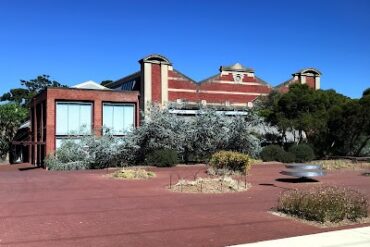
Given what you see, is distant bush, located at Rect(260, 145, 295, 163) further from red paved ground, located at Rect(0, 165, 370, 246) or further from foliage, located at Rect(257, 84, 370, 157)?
red paved ground, located at Rect(0, 165, 370, 246)

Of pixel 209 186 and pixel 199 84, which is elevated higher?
pixel 199 84

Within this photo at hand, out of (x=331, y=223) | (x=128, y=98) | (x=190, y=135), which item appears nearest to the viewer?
(x=331, y=223)

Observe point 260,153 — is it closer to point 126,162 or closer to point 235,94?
point 126,162

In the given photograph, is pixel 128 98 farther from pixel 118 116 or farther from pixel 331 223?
pixel 331 223

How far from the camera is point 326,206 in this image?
1079 centimetres

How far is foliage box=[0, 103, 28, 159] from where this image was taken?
47.6 metres

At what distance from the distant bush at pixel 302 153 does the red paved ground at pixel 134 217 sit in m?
13.2

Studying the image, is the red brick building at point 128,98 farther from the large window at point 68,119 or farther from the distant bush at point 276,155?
the distant bush at point 276,155

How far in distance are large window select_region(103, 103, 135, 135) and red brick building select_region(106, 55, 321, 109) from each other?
1258 millimetres

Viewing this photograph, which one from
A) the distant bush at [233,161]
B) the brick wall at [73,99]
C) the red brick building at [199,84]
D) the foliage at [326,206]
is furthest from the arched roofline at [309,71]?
the foliage at [326,206]

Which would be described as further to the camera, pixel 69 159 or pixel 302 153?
pixel 302 153

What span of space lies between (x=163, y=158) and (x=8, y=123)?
26.7m

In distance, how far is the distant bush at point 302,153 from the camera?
31.0m

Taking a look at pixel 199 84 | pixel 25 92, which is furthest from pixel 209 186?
pixel 25 92
